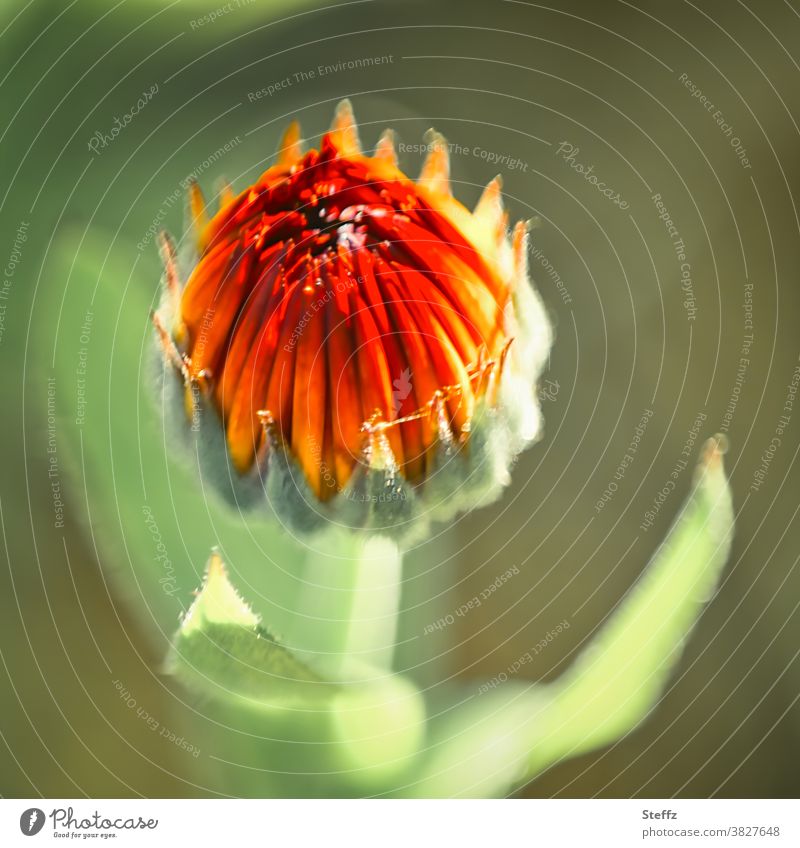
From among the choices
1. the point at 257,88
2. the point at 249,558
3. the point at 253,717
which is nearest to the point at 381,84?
the point at 257,88

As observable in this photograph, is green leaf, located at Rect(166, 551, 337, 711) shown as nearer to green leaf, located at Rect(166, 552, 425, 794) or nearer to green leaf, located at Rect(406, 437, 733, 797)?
green leaf, located at Rect(166, 552, 425, 794)

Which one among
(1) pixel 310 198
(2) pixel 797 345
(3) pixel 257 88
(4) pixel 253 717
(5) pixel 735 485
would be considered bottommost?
(4) pixel 253 717

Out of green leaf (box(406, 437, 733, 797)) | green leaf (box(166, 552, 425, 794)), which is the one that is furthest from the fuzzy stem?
green leaf (box(406, 437, 733, 797))

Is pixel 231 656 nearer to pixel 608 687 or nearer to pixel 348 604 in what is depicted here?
pixel 348 604

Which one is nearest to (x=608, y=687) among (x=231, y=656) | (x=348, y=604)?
(x=348, y=604)

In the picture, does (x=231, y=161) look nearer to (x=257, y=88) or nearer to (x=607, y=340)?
(x=257, y=88)

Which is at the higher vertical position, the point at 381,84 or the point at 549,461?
the point at 381,84
